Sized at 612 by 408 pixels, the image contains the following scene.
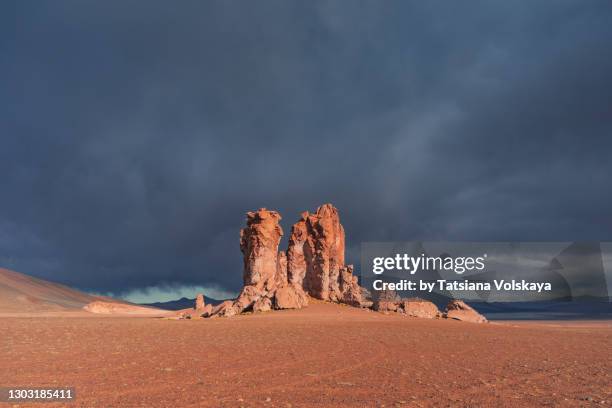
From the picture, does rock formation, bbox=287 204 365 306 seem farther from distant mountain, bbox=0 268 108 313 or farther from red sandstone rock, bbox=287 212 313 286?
distant mountain, bbox=0 268 108 313

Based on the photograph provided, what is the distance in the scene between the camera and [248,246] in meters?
46.4

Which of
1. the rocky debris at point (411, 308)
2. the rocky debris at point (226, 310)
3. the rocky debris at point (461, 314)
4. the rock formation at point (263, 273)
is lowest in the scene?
the rocky debris at point (461, 314)

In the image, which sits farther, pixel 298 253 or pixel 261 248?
pixel 298 253

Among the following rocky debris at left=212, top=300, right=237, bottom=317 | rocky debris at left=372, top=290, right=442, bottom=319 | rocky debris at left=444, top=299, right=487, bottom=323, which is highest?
rocky debris at left=212, top=300, right=237, bottom=317

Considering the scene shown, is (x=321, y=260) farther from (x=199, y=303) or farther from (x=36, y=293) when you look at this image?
(x=36, y=293)

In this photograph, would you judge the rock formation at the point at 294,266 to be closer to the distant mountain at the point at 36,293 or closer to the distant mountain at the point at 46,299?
the distant mountain at the point at 46,299

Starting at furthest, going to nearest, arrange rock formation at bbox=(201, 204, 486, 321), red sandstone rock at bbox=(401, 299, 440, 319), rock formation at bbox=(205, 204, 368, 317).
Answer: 1. red sandstone rock at bbox=(401, 299, 440, 319)
2. rock formation at bbox=(201, 204, 486, 321)
3. rock formation at bbox=(205, 204, 368, 317)

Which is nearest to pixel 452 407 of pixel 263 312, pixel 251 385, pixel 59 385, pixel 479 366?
pixel 251 385

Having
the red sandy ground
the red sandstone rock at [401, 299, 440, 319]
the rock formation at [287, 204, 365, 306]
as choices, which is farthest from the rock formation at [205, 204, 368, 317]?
the red sandy ground

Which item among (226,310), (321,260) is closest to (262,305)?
(226,310)

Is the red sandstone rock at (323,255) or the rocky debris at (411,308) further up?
the red sandstone rock at (323,255)

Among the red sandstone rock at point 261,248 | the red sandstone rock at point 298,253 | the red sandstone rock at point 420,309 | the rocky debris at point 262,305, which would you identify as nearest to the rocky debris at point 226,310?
the rocky debris at point 262,305

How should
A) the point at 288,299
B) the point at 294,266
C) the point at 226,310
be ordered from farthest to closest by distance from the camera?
the point at 294,266 < the point at 288,299 < the point at 226,310

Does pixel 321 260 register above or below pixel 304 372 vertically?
above
